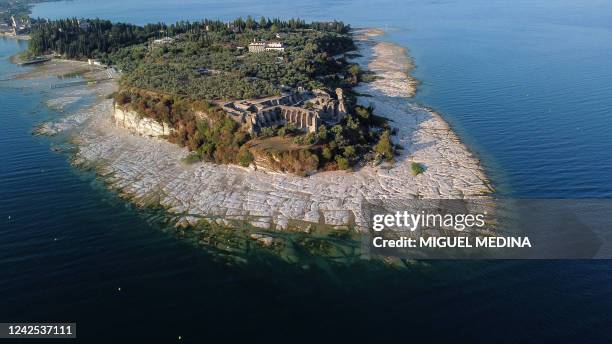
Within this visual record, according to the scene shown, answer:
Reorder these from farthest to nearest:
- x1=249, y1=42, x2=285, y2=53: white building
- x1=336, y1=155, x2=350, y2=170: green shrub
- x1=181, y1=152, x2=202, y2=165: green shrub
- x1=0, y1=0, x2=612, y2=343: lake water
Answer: x1=249, y1=42, x2=285, y2=53: white building, x1=181, y1=152, x2=202, y2=165: green shrub, x1=336, y1=155, x2=350, y2=170: green shrub, x1=0, y1=0, x2=612, y2=343: lake water

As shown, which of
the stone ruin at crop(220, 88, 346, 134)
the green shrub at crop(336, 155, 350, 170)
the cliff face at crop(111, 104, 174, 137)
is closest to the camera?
the green shrub at crop(336, 155, 350, 170)

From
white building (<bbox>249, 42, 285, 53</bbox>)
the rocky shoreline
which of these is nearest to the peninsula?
white building (<bbox>249, 42, 285, 53</bbox>)

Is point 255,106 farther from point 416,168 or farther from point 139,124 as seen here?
point 416,168

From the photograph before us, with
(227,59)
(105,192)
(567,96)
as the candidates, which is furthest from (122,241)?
(567,96)

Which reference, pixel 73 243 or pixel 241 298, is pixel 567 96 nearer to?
pixel 241 298

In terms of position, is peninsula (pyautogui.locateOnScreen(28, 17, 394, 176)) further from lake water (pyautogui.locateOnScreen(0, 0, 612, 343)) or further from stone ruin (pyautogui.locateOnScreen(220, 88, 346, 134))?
lake water (pyautogui.locateOnScreen(0, 0, 612, 343))

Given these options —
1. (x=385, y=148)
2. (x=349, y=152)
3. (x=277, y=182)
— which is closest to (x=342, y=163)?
(x=349, y=152)
